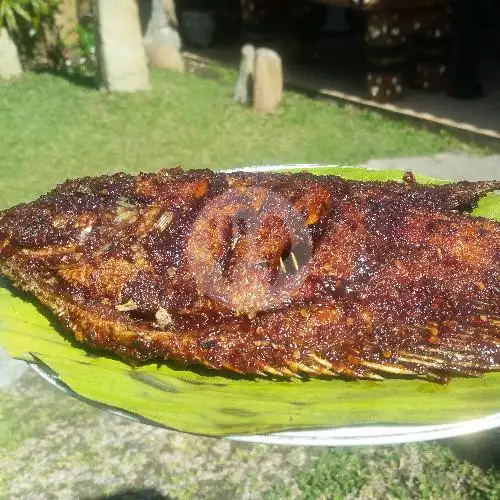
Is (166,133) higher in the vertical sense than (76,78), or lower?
lower

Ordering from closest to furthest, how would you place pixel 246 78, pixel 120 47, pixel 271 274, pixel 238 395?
pixel 238 395 → pixel 271 274 → pixel 246 78 → pixel 120 47

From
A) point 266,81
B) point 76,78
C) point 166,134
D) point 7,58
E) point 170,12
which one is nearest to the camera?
point 166,134

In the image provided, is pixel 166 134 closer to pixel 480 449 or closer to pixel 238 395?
pixel 480 449

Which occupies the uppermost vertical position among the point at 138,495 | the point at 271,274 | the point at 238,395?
the point at 271,274

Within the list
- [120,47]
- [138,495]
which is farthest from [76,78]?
[138,495]

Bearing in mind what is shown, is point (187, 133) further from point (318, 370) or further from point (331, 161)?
point (318, 370)

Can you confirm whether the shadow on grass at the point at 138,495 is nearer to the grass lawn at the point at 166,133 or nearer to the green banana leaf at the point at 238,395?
the green banana leaf at the point at 238,395
